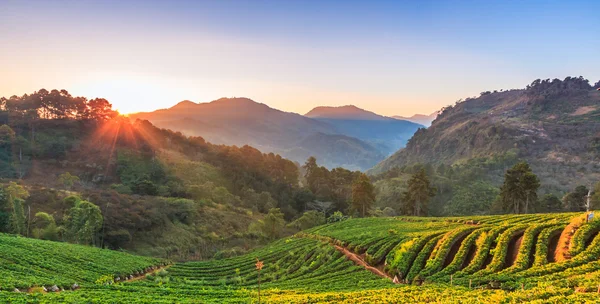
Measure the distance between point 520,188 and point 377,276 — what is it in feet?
190

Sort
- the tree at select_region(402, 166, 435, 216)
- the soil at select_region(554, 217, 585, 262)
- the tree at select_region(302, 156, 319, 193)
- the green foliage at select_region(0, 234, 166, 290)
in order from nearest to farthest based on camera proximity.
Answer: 1. the green foliage at select_region(0, 234, 166, 290)
2. the soil at select_region(554, 217, 585, 262)
3. the tree at select_region(402, 166, 435, 216)
4. the tree at select_region(302, 156, 319, 193)

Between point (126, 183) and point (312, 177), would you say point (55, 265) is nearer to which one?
point (126, 183)

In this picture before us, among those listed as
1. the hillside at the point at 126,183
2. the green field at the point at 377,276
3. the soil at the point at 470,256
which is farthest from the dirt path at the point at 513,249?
the hillside at the point at 126,183

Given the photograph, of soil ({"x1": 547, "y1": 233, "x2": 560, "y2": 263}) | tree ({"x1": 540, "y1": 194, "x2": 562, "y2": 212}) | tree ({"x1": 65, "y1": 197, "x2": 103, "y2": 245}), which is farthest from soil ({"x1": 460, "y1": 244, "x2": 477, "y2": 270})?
tree ({"x1": 540, "y1": 194, "x2": 562, "y2": 212})

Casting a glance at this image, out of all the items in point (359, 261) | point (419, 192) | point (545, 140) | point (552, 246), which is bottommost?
point (359, 261)

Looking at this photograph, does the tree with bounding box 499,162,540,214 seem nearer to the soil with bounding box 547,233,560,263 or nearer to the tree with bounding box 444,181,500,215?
the tree with bounding box 444,181,500,215

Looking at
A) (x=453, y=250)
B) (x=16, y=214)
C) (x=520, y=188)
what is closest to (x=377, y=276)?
(x=453, y=250)

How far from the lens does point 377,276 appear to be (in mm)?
31562

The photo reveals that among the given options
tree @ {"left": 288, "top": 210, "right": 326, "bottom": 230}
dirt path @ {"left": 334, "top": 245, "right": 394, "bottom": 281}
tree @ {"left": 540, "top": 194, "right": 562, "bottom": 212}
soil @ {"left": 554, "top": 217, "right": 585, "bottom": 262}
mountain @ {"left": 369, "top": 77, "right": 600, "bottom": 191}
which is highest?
mountain @ {"left": 369, "top": 77, "right": 600, "bottom": 191}

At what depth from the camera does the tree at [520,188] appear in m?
70.6

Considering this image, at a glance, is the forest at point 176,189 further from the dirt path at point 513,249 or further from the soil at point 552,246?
the soil at point 552,246

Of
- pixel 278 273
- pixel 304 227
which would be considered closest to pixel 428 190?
pixel 304 227

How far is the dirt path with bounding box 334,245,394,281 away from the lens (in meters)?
32.5

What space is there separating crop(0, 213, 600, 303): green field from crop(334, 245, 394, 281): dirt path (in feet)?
1.29
